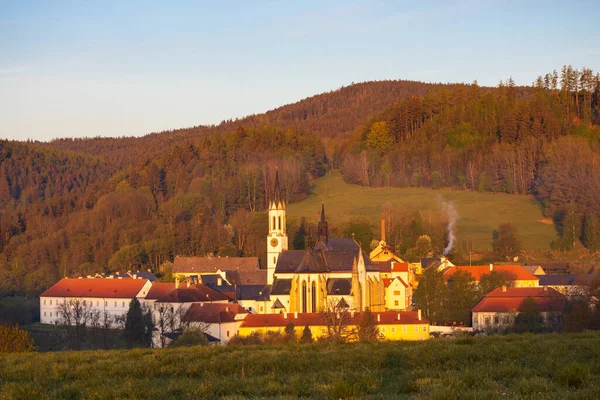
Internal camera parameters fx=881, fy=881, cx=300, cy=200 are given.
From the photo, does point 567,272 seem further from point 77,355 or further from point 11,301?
point 77,355

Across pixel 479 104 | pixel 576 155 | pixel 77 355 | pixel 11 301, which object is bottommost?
pixel 11 301

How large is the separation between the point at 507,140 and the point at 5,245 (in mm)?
78339

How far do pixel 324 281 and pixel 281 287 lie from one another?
438cm

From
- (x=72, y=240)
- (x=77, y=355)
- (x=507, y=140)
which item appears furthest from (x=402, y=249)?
(x=77, y=355)

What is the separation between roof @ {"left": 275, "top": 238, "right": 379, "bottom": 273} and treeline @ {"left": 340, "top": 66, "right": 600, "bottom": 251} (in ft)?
114

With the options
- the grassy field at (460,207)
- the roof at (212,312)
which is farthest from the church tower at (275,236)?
the grassy field at (460,207)

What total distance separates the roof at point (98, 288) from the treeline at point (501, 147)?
47972 millimetres

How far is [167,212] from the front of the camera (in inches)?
5226

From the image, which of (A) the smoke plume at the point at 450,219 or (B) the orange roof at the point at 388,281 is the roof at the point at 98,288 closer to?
(B) the orange roof at the point at 388,281

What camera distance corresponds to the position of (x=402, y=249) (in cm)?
10569

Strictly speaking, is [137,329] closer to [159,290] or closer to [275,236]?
[275,236]

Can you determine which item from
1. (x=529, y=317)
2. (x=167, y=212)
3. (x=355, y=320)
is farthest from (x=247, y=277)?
(x=529, y=317)

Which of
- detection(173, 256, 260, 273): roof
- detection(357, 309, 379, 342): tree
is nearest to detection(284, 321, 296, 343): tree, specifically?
detection(357, 309, 379, 342): tree

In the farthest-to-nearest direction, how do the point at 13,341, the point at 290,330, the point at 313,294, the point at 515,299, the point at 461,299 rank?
the point at 313,294
the point at 461,299
the point at 515,299
the point at 290,330
the point at 13,341
